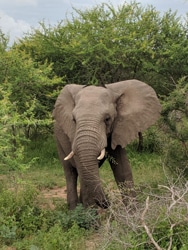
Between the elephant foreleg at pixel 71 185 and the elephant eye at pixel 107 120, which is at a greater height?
the elephant eye at pixel 107 120

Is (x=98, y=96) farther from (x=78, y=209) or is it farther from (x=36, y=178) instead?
(x=36, y=178)

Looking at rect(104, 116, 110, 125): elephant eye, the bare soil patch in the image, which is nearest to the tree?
the bare soil patch

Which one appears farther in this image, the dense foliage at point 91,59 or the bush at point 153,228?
the dense foliage at point 91,59

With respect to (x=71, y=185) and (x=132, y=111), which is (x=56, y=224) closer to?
(x=71, y=185)

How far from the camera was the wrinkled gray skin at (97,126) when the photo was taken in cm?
584

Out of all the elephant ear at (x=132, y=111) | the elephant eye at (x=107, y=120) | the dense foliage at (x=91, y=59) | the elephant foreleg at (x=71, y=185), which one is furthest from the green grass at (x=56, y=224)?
the dense foliage at (x=91, y=59)

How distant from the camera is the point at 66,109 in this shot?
22.5 ft

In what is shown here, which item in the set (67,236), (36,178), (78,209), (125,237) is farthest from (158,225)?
(36,178)

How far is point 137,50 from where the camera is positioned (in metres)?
12.9

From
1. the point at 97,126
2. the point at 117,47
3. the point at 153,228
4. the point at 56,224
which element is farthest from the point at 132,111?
the point at 117,47

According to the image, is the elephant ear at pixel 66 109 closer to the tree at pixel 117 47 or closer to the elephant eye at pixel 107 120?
the elephant eye at pixel 107 120

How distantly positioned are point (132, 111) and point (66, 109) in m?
0.98

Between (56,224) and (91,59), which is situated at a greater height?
(91,59)

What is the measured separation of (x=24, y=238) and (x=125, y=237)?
5.55 ft
